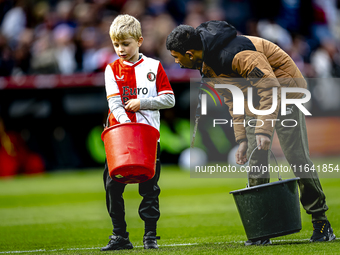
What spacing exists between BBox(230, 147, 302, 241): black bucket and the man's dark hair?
1.23 metres

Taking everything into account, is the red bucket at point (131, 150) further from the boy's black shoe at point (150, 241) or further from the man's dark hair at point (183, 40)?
the man's dark hair at point (183, 40)

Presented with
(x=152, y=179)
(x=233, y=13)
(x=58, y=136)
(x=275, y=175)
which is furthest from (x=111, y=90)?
(x=233, y=13)

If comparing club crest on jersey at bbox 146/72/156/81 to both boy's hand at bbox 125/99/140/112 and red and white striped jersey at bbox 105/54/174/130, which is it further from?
boy's hand at bbox 125/99/140/112

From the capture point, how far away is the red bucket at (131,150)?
4.18m

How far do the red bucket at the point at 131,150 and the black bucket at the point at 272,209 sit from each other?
765 mm

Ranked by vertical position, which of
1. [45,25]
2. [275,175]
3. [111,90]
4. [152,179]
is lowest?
[275,175]

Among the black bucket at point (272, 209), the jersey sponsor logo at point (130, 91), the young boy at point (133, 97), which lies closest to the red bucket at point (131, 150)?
the young boy at point (133, 97)

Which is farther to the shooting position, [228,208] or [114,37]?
[228,208]

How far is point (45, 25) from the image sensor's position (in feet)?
47.9

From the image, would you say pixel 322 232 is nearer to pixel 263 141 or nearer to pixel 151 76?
pixel 263 141

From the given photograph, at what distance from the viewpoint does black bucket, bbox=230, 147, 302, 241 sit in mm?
4230

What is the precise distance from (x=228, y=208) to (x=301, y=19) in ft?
35.7

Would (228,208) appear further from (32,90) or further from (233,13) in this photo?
(233,13)

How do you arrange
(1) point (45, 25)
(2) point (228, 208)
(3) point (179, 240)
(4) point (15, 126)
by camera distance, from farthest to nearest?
(1) point (45, 25)
(4) point (15, 126)
(2) point (228, 208)
(3) point (179, 240)
